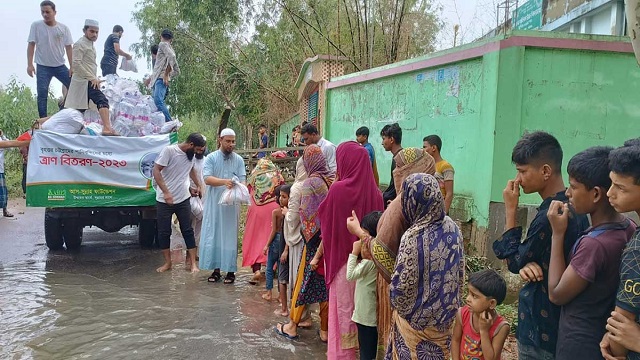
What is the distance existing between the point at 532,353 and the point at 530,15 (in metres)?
20.1

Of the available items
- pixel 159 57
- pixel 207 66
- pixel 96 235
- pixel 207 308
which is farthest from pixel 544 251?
pixel 207 66

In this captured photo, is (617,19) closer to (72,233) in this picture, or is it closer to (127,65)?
(127,65)

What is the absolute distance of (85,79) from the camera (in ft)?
24.0

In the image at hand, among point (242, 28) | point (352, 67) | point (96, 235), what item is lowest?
point (96, 235)

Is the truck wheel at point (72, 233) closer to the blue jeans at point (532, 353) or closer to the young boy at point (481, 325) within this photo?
the young boy at point (481, 325)

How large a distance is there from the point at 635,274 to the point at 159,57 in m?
8.43

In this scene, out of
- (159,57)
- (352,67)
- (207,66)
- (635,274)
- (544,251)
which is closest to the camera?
(635,274)

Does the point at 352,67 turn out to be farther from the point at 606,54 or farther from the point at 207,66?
the point at 207,66

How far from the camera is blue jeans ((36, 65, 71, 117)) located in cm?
768

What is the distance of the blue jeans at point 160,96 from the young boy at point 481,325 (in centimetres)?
657

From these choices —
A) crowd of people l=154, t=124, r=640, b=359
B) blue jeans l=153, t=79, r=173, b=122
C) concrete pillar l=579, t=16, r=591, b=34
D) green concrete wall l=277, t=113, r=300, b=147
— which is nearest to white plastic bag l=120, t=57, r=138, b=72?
blue jeans l=153, t=79, r=173, b=122

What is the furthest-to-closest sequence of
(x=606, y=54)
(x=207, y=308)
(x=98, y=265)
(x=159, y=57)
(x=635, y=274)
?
(x=159, y=57)
(x=98, y=265)
(x=606, y=54)
(x=207, y=308)
(x=635, y=274)

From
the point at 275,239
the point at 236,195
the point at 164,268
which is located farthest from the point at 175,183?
the point at 275,239

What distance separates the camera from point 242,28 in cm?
2175
